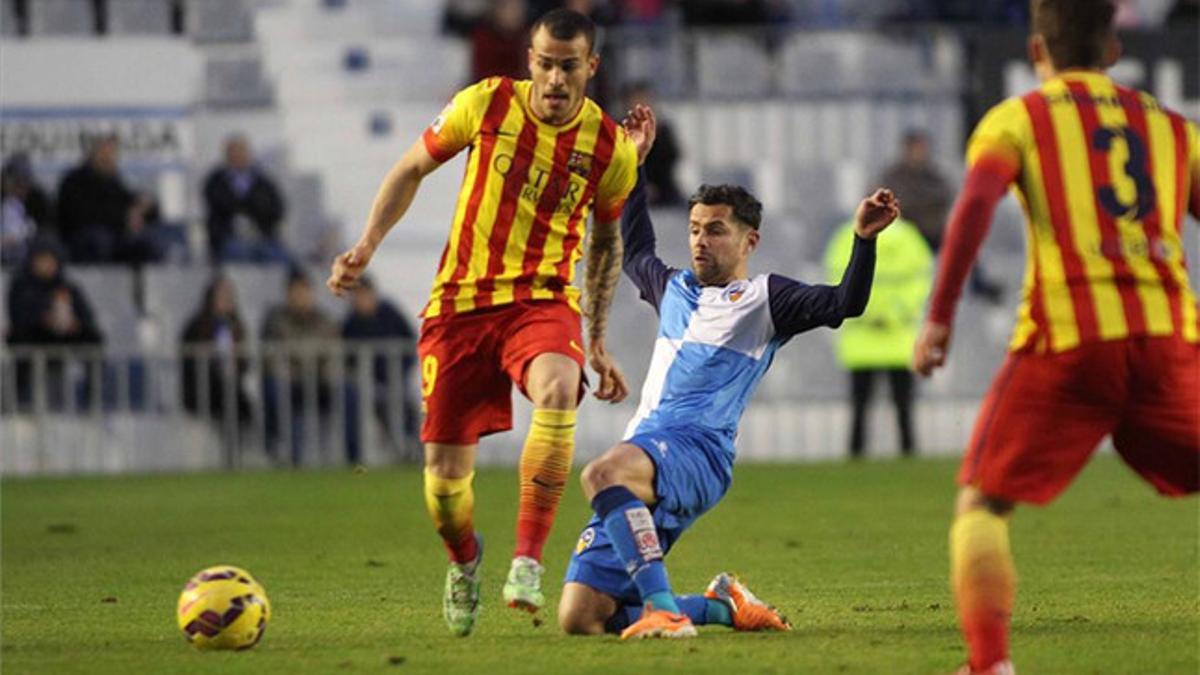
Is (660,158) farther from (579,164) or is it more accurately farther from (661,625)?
(661,625)

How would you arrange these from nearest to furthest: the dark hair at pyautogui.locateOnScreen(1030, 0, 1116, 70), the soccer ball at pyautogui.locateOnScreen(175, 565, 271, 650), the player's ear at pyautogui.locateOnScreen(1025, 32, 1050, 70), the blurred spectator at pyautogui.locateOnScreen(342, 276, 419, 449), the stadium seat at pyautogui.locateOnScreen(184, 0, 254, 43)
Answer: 1. the dark hair at pyautogui.locateOnScreen(1030, 0, 1116, 70)
2. the player's ear at pyautogui.locateOnScreen(1025, 32, 1050, 70)
3. the soccer ball at pyautogui.locateOnScreen(175, 565, 271, 650)
4. the blurred spectator at pyautogui.locateOnScreen(342, 276, 419, 449)
5. the stadium seat at pyautogui.locateOnScreen(184, 0, 254, 43)

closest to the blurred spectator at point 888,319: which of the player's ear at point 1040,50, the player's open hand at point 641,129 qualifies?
the player's open hand at point 641,129

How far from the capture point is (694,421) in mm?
9281

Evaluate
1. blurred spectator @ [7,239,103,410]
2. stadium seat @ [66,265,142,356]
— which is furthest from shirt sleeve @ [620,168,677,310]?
stadium seat @ [66,265,142,356]

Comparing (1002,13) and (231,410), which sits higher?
(1002,13)

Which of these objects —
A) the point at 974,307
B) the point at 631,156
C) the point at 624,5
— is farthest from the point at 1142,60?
the point at 631,156

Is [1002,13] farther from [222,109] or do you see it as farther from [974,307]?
[222,109]

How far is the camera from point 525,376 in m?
9.22

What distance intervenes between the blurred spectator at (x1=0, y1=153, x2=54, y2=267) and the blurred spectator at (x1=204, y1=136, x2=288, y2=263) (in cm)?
144

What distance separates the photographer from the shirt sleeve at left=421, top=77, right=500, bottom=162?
9312mm

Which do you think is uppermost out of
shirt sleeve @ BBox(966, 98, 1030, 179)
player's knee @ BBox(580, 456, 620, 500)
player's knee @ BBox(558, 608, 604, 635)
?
shirt sleeve @ BBox(966, 98, 1030, 179)

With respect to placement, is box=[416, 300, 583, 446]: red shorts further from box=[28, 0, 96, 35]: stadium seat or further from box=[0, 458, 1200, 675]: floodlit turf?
box=[28, 0, 96, 35]: stadium seat

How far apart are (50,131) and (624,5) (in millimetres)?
5678

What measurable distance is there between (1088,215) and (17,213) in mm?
16190
